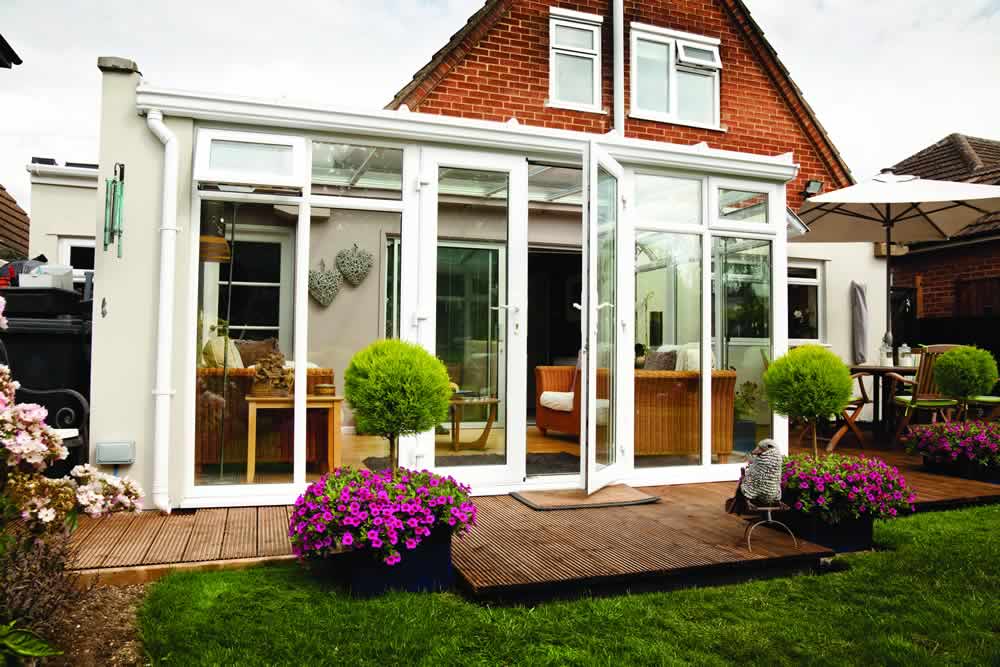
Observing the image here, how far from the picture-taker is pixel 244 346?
15.7 ft

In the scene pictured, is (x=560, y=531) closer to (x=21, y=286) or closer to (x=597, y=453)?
(x=597, y=453)

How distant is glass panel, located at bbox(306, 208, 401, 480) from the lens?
Result: 4.89m

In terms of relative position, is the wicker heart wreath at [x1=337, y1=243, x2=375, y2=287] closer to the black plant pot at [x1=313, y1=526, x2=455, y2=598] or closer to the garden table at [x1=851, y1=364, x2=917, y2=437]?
the black plant pot at [x1=313, y1=526, x2=455, y2=598]

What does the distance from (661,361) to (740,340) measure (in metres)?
0.70

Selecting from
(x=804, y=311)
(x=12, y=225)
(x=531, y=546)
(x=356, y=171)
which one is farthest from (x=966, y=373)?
(x=12, y=225)

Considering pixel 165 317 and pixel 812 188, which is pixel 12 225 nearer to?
pixel 165 317

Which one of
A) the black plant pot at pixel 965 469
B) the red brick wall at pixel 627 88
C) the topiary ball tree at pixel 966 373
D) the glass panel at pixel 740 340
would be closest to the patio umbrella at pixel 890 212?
the topiary ball tree at pixel 966 373

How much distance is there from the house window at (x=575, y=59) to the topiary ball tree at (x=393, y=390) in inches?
248

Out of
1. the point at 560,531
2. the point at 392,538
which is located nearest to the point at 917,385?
the point at 560,531

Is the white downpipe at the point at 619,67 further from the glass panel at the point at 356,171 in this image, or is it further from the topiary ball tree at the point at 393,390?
the topiary ball tree at the point at 393,390

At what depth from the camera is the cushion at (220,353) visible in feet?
15.4

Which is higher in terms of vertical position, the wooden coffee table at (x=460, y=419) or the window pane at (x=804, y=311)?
the window pane at (x=804, y=311)

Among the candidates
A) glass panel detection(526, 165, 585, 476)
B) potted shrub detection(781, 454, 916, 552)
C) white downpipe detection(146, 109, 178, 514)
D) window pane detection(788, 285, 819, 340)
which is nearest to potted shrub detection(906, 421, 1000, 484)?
potted shrub detection(781, 454, 916, 552)

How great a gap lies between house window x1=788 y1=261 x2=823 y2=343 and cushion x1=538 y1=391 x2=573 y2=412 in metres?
3.97
